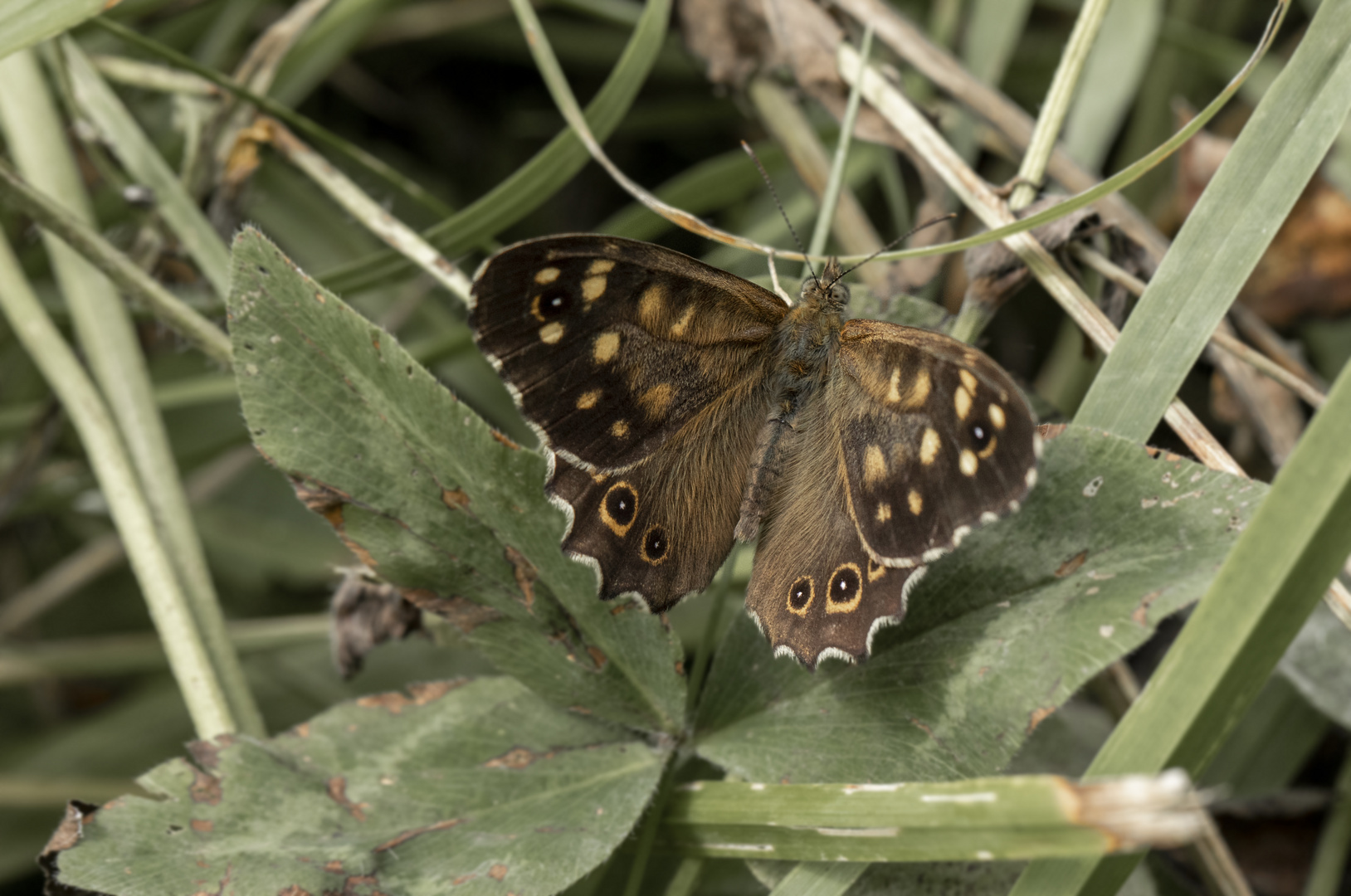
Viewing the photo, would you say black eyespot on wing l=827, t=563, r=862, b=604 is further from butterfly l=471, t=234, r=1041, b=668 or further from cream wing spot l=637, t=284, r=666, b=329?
cream wing spot l=637, t=284, r=666, b=329

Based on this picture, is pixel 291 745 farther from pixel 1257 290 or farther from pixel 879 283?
pixel 1257 290

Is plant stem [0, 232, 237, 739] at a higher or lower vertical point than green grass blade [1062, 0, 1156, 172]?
lower

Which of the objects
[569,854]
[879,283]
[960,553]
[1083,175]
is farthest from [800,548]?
[1083,175]

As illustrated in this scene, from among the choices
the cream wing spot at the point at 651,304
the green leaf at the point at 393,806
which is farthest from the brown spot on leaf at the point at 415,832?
the cream wing spot at the point at 651,304

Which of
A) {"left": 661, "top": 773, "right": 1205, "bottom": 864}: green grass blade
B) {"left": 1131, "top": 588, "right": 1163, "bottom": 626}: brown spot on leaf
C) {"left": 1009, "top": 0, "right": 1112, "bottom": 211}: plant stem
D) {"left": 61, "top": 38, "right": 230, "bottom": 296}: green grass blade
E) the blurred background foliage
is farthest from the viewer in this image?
the blurred background foliage

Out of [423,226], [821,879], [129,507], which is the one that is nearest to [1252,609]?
[821,879]

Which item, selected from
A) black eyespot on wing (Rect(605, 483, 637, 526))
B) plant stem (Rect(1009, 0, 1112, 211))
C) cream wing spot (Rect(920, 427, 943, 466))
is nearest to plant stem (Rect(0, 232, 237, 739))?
black eyespot on wing (Rect(605, 483, 637, 526))
